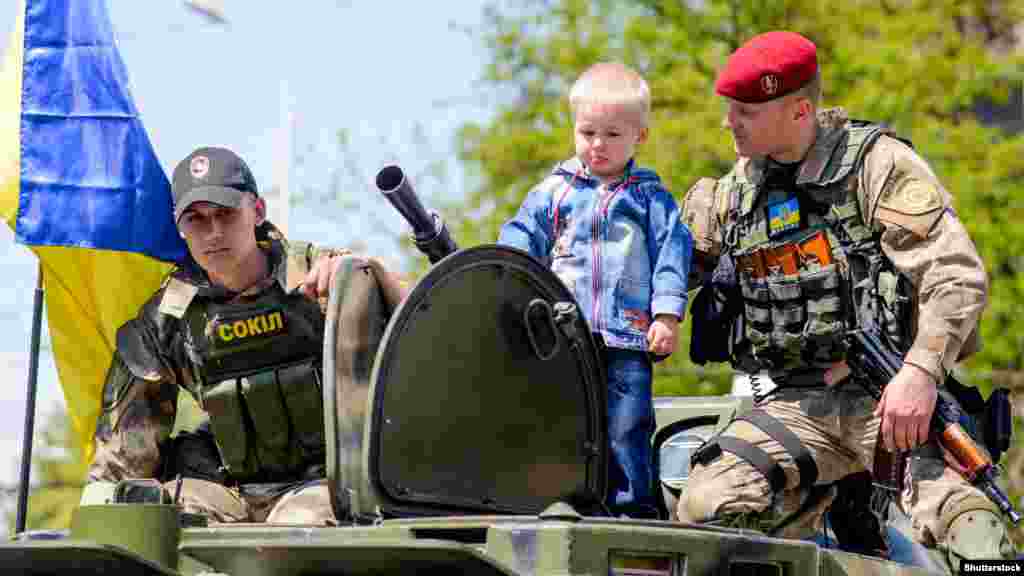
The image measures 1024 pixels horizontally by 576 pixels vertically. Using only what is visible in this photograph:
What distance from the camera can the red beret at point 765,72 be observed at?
6.39 meters

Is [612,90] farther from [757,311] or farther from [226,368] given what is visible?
[226,368]

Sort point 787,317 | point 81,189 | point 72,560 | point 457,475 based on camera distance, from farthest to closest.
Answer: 1. point 81,189
2. point 787,317
3. point 457,475
4. point 72,560

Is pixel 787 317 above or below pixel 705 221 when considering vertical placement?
below

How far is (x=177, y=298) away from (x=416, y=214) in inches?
59.2

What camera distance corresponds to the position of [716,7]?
21.9 m

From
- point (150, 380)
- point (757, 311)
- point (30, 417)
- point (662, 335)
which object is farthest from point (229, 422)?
point (757, 311)

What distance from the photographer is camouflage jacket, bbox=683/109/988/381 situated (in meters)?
6.02

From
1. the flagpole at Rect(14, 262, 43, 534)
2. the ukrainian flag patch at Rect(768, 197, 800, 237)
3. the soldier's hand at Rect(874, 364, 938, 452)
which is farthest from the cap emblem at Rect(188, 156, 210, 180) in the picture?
the soldier's hand at Rect(874, 364, 938, 452)

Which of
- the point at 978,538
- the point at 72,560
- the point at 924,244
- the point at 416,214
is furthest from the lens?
the point at 924,244

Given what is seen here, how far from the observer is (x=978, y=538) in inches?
239

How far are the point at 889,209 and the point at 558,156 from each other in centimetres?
1533

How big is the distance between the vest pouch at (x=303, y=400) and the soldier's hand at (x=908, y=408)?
205 cm

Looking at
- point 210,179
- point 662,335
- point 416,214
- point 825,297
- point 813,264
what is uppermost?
point 210,179

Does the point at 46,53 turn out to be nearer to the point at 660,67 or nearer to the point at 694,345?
the point at 694,345
